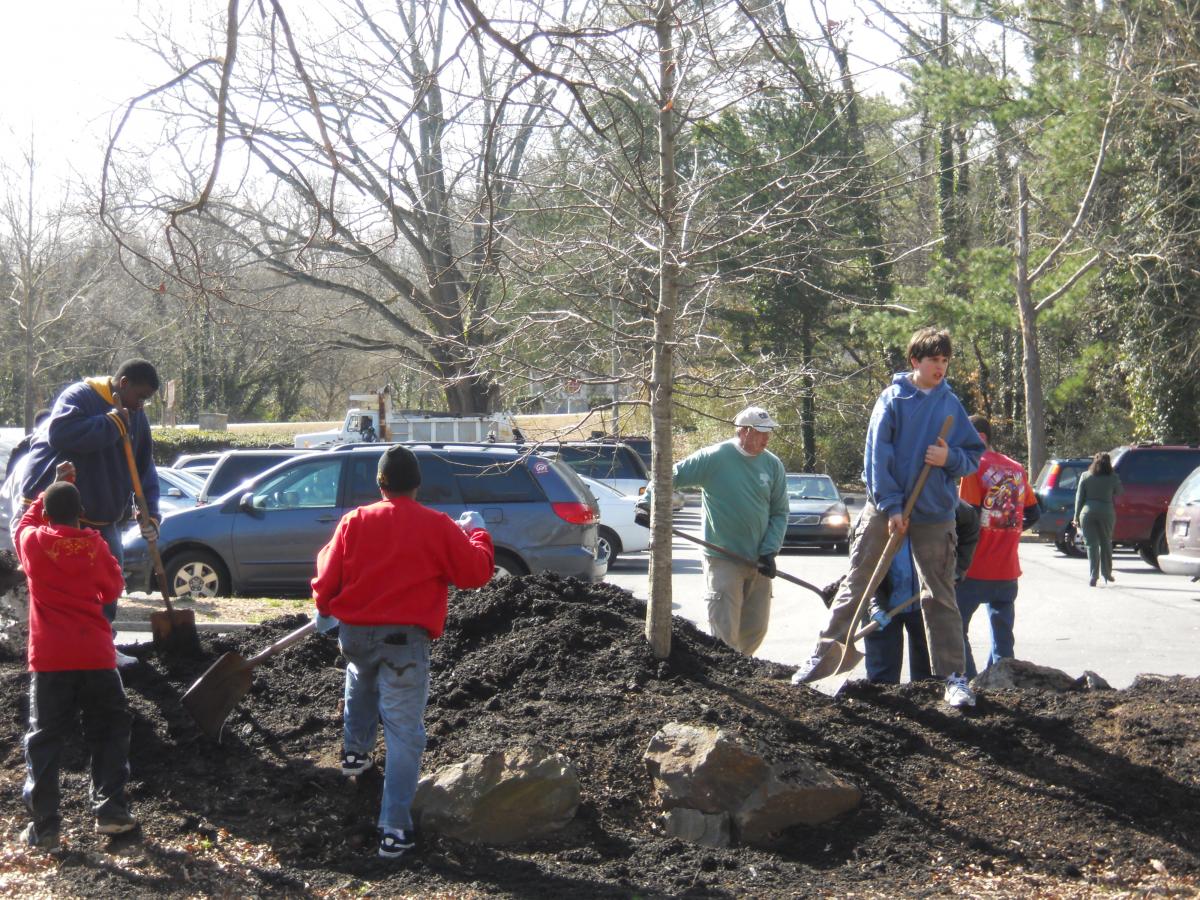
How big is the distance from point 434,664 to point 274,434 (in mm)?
40859

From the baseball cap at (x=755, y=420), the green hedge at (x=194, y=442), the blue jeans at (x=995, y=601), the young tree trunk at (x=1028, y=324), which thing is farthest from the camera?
the green hedge at (x=194, y=442)

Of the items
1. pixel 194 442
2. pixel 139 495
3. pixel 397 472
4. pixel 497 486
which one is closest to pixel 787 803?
pixel 397 472

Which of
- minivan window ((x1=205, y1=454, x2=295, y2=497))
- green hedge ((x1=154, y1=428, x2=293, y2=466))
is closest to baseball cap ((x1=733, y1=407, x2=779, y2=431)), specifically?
minivan window ((x1=205, y1=454, x2=295, y2=497))

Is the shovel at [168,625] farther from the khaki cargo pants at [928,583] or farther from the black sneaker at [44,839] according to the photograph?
the khaki cargo pants at [928,583]

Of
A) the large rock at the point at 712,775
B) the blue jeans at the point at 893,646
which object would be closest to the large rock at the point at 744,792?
the large rock at the point at 712,775

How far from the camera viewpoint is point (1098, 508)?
14789 millimetres

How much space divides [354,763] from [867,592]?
250 cm

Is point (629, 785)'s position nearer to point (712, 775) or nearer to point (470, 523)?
point (712, 775)

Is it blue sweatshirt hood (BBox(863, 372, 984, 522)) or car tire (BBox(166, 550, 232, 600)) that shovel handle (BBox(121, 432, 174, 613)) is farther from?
car tire (BBox(166, 550, 232, 600))

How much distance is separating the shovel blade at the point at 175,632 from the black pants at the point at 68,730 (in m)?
1.57

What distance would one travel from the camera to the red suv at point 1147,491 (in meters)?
18.5

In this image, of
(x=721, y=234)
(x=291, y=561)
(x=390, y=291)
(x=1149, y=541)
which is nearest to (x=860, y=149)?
(x=721, y=234)

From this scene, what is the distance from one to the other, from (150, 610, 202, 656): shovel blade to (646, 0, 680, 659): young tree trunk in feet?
8.39

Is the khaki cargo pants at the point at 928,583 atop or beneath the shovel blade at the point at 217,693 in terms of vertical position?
atop
